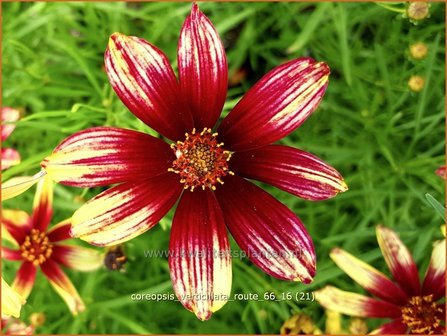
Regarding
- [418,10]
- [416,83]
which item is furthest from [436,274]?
[418,10]

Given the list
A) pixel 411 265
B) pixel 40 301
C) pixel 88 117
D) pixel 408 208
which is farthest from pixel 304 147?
pixel 40 301

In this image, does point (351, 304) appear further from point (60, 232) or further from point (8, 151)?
point (8, 151)

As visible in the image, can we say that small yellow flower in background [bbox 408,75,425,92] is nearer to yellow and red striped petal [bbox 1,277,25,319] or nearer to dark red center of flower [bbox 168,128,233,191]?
dark red center of flower [bbox 168,128,233,191]

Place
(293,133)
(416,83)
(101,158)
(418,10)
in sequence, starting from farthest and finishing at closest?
(293,133), (416,83), (418,10), (101,158)

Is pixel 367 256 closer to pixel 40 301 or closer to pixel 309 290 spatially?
pixel 309 290

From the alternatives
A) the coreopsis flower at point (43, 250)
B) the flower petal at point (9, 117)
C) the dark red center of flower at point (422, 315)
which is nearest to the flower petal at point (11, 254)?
the coreopsis flower at point (43, 250)
